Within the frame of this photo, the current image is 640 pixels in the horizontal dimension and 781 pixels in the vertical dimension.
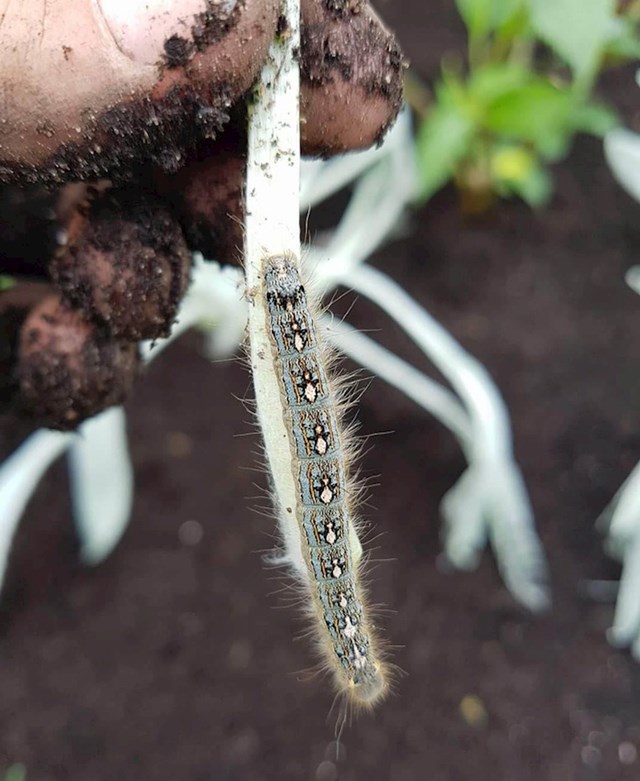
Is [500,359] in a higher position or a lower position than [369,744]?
higher

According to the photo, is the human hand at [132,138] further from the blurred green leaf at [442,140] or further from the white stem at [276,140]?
the blurred green leaf at [442,140]

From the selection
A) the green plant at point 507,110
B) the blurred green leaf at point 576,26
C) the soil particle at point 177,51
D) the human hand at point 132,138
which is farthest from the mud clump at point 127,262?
the green plant at point 507,110

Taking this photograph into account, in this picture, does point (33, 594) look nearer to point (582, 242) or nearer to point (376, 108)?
point (376, 108)

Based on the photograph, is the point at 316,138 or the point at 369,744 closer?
the point at 316,138

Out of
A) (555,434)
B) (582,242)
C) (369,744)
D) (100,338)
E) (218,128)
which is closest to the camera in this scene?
(218,128)

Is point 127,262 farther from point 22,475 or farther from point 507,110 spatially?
point 507,110

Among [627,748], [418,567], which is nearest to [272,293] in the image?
[418,567]
